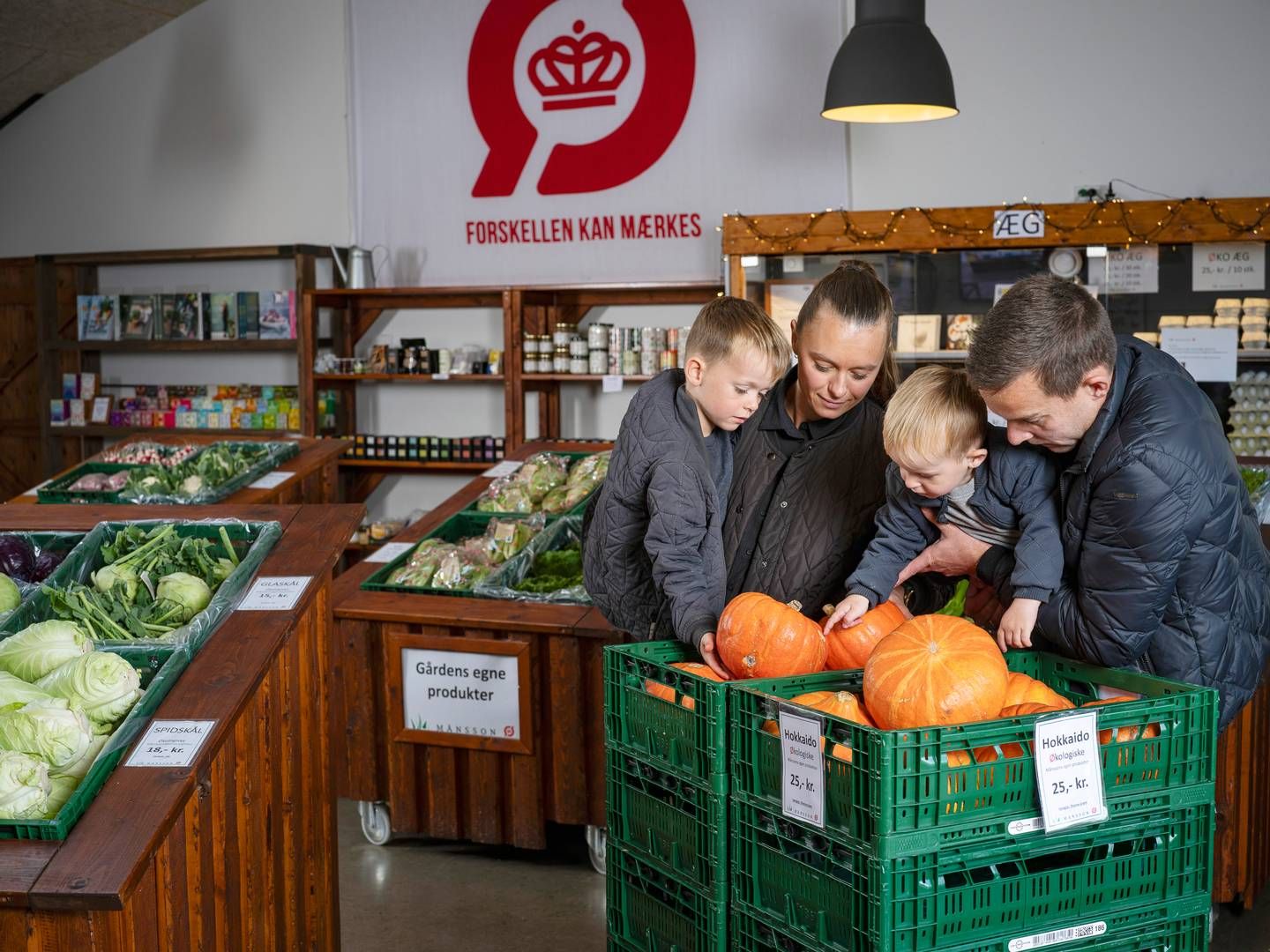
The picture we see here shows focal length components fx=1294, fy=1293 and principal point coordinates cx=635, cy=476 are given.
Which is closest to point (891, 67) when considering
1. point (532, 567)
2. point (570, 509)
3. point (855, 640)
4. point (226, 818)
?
point (570, 509)

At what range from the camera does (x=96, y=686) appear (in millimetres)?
2287

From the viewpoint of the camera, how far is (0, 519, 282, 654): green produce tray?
2525 millimetres

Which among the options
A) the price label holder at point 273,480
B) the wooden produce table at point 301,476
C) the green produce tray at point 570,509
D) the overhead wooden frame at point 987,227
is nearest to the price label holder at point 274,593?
the green produce tray at point 570,509

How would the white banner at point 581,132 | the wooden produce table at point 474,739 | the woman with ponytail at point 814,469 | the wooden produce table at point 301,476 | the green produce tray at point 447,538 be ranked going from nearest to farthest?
the woman with ponytail at point 814,469, the wooden produce table at point 474,739, the green produce tray at point 447,538, the wooden produce table at point 301,476, the white banner at point 581,132

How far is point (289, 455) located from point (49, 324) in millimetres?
3746

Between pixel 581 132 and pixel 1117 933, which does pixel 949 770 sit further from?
pixel 581 132

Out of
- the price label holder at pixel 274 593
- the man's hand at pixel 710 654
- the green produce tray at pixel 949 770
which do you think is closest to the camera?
the green produce tray at pixel 949 770

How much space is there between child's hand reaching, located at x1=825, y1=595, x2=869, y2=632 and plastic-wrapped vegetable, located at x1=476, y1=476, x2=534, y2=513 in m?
2.68

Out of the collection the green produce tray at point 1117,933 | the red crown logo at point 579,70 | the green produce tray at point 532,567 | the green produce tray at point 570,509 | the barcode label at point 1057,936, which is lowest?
the green produce tray at point 1117,933

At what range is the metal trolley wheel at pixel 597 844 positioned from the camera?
3.97 metres

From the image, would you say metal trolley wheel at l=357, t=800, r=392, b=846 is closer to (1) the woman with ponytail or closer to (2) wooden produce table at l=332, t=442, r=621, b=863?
(2) wooden produce table at l=332, t=442, r=621, b=863

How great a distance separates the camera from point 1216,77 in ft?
19.7

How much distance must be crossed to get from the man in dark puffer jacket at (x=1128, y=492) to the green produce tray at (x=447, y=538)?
8.18 feet

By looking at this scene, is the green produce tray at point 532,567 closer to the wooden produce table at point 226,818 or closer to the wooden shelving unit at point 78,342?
the wooden produce table at point 226,818
